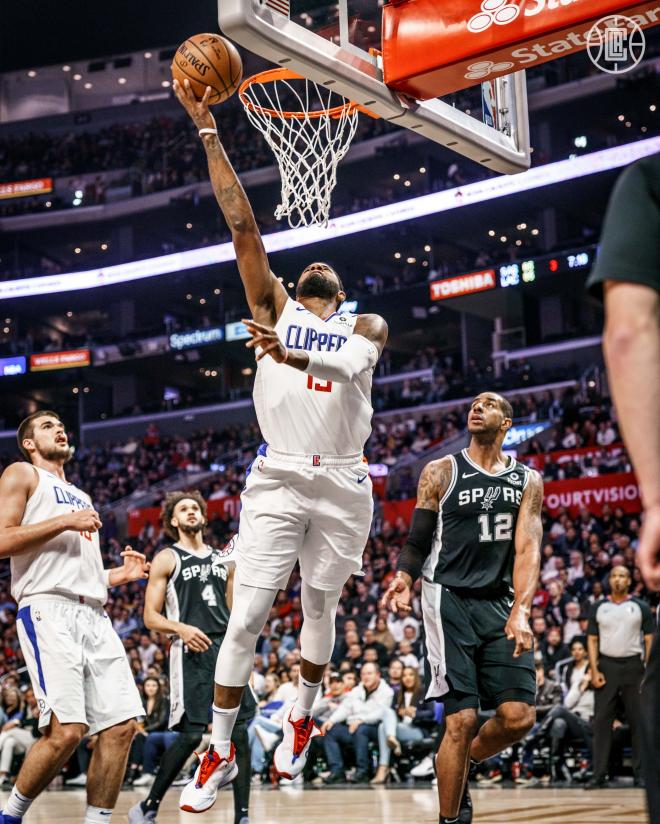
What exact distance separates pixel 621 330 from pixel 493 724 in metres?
4.04

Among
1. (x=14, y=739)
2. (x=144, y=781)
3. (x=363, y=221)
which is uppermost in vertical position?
(x=363, y=221)

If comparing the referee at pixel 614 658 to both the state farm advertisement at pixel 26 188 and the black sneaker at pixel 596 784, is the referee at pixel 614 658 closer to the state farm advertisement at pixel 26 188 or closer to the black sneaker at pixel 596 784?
the black sneaker at pixel 596 784

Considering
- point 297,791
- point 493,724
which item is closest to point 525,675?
point 493,724

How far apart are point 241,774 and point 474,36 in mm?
4997

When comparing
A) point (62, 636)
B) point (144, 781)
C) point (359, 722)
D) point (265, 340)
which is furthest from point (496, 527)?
point (144, 781)

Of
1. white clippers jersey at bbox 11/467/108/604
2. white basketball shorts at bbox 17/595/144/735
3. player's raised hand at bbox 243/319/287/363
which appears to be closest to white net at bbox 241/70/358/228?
white clippers jersey at bbox 11/467/108/604

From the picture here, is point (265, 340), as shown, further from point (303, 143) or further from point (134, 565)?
point (303, 143)

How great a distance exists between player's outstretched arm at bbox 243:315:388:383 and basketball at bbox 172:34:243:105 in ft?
4.62

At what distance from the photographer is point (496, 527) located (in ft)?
19.8

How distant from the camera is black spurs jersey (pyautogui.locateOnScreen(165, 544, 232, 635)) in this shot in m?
7.61

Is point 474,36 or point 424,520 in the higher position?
point 474,36

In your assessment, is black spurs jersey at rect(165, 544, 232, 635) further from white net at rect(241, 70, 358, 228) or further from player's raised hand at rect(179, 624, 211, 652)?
white net at rect(241, 70, 358, 228)

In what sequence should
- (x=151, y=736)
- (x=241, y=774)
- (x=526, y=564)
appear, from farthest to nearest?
(x=151, y=736)
(x=241, y=774)
(x=526, y=564)

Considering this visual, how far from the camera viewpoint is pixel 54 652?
18.5ft
